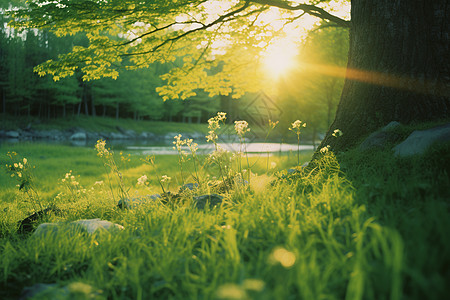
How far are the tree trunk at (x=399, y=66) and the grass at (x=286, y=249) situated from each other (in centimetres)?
126

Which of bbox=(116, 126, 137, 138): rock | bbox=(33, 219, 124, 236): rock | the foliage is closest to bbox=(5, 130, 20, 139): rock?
bbox=(116, 126, 137, 138): rock

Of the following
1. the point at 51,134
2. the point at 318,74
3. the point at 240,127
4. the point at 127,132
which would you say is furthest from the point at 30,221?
the point at 127,132

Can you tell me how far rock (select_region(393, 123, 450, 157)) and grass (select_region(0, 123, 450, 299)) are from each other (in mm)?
180

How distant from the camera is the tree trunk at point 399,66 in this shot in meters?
4.29

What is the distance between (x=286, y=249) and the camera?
2.02 m

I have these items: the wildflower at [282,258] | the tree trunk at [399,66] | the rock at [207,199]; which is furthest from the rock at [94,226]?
the tree trunk at [399,66]

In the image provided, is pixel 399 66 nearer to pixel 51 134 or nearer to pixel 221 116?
pixel 221 116

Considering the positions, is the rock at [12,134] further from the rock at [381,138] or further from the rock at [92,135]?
the rock at [381,138]

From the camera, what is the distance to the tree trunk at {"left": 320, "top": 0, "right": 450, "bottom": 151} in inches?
169

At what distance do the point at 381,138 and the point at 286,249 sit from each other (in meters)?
2.92

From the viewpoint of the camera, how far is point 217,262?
210cm

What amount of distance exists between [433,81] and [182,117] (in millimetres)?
51901

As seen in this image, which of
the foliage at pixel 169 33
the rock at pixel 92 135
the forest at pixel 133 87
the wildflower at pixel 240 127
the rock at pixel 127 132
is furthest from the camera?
the rock at pixel 127 132

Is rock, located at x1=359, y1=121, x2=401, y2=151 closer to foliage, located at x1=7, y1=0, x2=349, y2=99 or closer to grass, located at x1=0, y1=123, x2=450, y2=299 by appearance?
grass, located at x1=0, y1=123, x2=450, y2=299
